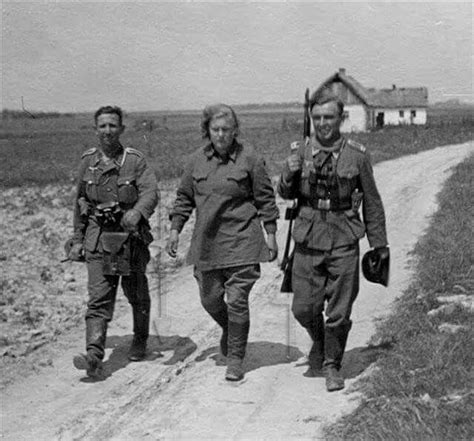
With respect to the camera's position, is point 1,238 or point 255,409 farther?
point 1,238

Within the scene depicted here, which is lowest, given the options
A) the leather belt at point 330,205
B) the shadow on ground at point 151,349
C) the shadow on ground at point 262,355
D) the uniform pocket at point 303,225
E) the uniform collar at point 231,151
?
the shadow on ground at point 151,349

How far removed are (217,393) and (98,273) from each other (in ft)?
4.80

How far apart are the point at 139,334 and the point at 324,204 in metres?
2.14

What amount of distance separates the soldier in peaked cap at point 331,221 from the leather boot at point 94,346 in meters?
1.62

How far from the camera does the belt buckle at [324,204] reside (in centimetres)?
546

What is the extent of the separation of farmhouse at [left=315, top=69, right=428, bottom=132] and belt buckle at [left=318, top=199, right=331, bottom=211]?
160ft

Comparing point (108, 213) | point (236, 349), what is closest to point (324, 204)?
point (236, 349)

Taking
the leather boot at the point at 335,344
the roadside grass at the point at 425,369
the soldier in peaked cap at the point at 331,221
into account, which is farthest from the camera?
the leather boot at the point at 335,344

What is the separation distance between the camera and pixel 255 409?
5191 millimetres

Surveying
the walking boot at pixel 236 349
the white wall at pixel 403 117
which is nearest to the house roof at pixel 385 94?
the white wall at pixel 403 117

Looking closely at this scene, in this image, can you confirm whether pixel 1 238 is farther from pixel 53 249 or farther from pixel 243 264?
pixel 243 264

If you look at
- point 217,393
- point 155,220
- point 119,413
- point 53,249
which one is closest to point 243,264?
point 217,393

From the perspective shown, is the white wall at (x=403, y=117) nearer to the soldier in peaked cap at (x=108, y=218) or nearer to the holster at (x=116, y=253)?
the soldier in peaked cap at (x=108, y=218)

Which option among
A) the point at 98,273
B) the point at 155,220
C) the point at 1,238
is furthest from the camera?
the point at 155,220
